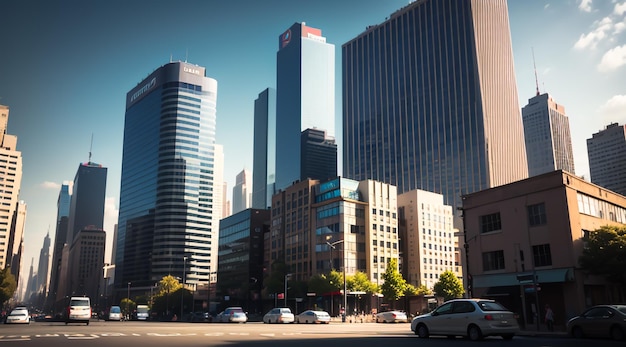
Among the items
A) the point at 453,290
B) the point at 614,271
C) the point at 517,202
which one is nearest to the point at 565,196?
the point at 517,202

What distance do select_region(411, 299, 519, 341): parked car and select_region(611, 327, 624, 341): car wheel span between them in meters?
4.44

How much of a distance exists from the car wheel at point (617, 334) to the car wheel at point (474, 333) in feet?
20.8

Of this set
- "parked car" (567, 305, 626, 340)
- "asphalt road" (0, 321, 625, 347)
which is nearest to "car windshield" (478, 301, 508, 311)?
"asphalt road" (0, 321, 625, 347)

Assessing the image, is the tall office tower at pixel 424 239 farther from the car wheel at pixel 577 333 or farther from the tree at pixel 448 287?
the car wheel at pixel 577 333

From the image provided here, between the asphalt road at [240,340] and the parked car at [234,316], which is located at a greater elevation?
the asphalt road at [240,340]

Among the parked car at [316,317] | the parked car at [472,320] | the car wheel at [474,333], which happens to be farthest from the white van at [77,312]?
the car wheel at [474,333]

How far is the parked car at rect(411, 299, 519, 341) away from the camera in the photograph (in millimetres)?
19578

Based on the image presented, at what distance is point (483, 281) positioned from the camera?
4316 cm

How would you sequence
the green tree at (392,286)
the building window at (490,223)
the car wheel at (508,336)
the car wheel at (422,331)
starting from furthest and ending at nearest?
the green tree at (392,286)
the building window at (490,223)
the car wheel at (422,331)
the car wheel at (508,336)

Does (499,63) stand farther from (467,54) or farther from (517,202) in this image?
(517,202)

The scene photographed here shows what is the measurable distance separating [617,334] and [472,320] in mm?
6615

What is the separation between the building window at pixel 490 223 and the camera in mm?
42750

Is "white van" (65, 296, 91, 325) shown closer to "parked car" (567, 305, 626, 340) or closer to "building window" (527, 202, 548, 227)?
"parked car" (567, 305, 626, 340)

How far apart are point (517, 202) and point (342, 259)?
64.3 metres
